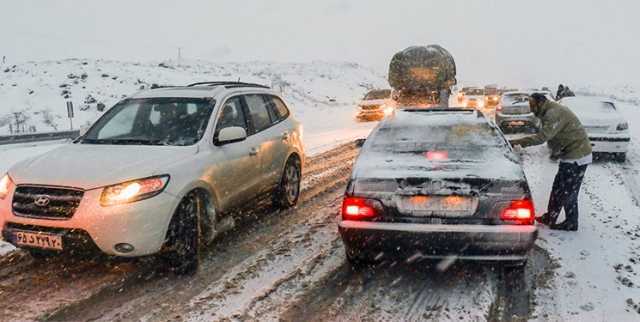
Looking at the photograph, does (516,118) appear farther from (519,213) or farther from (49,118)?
(49,118)

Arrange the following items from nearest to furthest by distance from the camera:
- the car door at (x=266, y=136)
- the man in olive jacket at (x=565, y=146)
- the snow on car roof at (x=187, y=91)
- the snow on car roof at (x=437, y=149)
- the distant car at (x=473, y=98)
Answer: the snow on car roof at (x=437, y=149)
the snow on car roof at (x=187, y=91)
the man in olive jacket at (x=565, y=146)
the car door at (x=266, y=136)
the distant car at (x=473, y=98)

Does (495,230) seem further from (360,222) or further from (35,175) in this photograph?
(35,175)

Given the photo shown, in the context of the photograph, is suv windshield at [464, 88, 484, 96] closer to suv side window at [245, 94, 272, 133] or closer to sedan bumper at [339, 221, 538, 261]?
suv side window at [245, 94, 272, 133]

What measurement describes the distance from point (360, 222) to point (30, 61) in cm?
5045

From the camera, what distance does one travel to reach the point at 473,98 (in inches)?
1238

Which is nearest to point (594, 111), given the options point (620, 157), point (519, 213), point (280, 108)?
point (620, 157)

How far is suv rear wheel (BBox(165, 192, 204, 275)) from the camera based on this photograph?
472cm

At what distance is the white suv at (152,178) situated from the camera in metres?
4.25

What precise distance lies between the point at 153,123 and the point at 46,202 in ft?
5.39

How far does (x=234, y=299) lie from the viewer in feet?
14.3

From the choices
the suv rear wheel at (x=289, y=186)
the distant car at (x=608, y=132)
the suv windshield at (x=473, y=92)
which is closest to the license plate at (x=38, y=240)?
the suv rear wheel at (x=289, y=186)

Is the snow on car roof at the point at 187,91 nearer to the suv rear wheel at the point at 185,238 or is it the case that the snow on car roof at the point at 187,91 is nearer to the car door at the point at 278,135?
the car door at the point at 278,135

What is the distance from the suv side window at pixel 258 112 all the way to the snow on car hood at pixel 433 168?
199cm

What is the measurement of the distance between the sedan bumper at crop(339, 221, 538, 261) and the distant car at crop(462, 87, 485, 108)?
26621 millimetres
